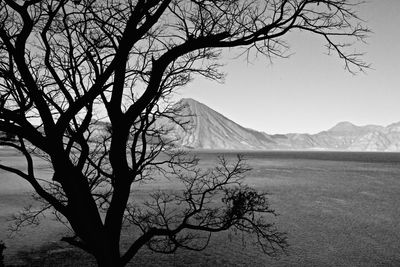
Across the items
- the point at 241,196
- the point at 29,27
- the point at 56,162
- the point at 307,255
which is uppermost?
the point at 29,27

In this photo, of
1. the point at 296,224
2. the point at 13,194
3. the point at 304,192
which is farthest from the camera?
the point at 304,192

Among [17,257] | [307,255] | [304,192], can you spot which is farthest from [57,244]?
[304,192]

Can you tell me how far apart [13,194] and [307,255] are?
132 feet

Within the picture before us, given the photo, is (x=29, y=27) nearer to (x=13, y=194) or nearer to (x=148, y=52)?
(x=148, y=52)

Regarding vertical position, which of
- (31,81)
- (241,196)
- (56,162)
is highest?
(31,81)

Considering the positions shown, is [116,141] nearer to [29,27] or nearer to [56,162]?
[56,162]

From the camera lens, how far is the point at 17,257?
68.0 ft

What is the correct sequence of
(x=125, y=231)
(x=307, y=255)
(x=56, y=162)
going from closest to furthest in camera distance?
1. (x=56, y=162)
2. (x=307, y=255)
3. (x=125, y=231)

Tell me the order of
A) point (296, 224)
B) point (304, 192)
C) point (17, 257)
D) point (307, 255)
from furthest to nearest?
point (304, 192) < point (296, 224) < point (307, 255) < point (17, 257)

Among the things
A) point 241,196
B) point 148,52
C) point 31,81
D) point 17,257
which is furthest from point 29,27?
point 17,257

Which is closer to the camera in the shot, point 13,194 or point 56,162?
point 56,162

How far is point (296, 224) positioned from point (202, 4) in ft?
97.7

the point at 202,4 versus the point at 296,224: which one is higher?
the point at 202,4

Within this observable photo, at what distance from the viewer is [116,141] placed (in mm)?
6238
